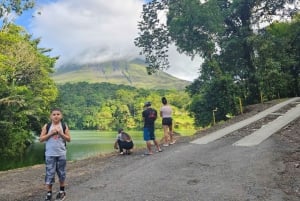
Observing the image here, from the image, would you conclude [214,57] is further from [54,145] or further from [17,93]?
[54,145]

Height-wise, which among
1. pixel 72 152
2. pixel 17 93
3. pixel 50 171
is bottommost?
pixel 72 152

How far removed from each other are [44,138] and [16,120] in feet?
99.4

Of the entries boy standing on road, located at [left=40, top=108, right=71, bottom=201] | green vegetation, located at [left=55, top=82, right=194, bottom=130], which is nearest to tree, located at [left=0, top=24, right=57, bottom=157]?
boy standing on road, located at [left=40, top=108, right=71, bottom=201]

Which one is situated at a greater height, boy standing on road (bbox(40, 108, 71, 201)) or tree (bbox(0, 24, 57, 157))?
tree (bbox(0, 24, 57, 157))

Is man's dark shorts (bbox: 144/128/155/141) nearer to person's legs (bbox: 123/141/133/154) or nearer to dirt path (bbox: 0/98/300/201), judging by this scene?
dirt path (bbox: 0/98/300/201)

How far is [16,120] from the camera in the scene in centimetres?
3691

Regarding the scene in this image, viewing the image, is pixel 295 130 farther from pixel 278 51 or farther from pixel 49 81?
pixel 49 81

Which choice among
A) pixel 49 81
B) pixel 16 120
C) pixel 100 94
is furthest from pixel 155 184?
pixel 100 94

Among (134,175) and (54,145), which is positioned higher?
(54,145)

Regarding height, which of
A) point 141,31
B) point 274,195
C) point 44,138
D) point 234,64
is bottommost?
point 274,195

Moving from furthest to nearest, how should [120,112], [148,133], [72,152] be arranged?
[120,112], [72,152], [148,133]

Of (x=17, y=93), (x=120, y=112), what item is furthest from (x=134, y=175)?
(x=120, y=112)

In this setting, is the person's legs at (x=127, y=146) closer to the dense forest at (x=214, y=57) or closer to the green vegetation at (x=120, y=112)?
the dense forest at (x=214, y=57)

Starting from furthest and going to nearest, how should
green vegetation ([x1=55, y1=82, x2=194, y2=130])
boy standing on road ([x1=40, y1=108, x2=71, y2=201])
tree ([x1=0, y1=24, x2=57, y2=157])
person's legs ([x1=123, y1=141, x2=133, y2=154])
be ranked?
green vegetation ([x1=55, y1=82, x2=194, y2=130]) → tree ([x1=0, y1=24, x2=57, y2=157]) → person's legs ([x1=123, y1=141, x2=133, y2=154]) → boy standing on road ([x1=40, y1=108, x2=71, y2=201])
